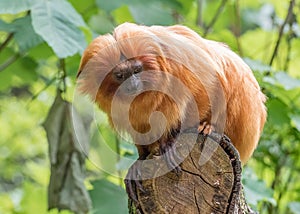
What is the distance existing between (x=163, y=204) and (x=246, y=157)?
0.47 m

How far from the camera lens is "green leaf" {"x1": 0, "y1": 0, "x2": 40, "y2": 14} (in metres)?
1.95

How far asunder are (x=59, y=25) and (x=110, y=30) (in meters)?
0.60

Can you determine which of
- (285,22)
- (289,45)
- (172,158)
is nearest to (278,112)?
(285,22)

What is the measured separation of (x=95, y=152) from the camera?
2.17 m

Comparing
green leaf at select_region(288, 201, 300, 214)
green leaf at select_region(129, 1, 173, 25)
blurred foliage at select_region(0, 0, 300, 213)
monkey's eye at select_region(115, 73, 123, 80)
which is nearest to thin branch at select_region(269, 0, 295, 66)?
blurred foliage at select_region(0, 0, 300, 213)

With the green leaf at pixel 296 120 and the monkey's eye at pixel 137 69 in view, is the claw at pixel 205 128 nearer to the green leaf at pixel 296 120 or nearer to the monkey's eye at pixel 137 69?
the monkey's eye at pixel 137 69

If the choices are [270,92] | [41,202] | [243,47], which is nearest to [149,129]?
[270,92]

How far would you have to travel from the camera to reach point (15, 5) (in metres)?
1.97

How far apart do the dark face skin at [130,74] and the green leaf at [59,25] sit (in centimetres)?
42

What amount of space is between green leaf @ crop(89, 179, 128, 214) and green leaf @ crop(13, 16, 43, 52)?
539mm

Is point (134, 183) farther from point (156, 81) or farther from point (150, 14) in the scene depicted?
point (150, 14)

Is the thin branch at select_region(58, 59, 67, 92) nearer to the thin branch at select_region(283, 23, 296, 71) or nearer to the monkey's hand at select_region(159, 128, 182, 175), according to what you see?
the monkey's hand at select_region(159, 128, 182, 175)

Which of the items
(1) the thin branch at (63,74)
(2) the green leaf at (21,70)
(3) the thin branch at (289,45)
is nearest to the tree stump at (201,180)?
(1) the thin branch at (63,74)

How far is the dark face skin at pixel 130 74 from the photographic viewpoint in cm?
153
